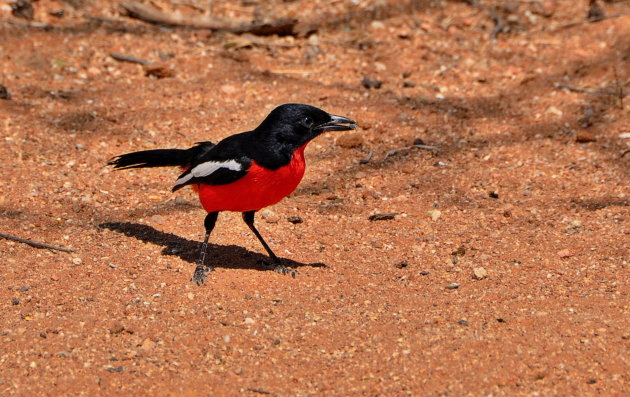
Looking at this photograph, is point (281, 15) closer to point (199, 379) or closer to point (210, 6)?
point (210, 6)

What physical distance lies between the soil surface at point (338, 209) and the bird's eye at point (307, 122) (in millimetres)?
1054

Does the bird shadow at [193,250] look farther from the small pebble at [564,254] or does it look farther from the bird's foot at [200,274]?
the small pebble at [564,254]

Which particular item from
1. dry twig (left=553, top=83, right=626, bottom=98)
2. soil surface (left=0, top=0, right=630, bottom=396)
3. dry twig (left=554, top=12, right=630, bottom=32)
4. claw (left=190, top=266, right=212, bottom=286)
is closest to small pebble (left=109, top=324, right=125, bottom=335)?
soil surface (left=0, top=0, right=630, bottom=396)

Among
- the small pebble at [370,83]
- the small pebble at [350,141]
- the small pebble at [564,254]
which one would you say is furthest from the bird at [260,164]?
the small pebble at [370,83]

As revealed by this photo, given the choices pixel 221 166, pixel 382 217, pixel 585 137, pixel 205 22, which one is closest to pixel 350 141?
pixel 382 217

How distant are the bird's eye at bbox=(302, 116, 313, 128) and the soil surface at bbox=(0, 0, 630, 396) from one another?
1.05m

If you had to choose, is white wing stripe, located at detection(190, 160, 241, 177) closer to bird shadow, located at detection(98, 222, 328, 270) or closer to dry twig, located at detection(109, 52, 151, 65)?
bird shadow, located at detection(98, 222, 328, 270)

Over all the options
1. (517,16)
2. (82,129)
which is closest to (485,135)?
(517,16)

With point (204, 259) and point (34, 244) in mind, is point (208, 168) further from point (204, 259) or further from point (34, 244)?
point (34, 244)

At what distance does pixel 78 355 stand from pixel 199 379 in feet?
Result: 2.43

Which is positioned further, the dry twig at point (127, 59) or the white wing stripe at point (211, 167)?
the dry twig at point (127, 59)

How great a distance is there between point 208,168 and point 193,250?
2.89 ft

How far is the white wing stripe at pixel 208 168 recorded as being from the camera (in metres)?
5.28

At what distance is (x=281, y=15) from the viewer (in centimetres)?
1023
